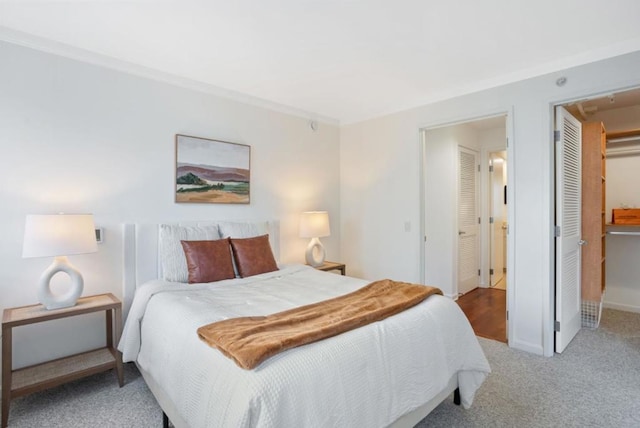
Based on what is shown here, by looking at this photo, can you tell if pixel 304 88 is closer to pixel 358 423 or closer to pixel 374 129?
pixel 374 129

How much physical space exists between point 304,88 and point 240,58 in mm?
832

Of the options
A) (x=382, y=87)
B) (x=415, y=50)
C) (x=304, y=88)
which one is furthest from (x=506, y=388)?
(x=304, y=88)

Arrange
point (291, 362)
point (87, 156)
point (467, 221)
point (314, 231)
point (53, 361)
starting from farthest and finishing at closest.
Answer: point (467, 221)
point (314, 231)
point (87, 156)
point (53, 361)
point (291, 362)

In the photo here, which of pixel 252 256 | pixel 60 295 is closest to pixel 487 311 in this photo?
pixel 252 256

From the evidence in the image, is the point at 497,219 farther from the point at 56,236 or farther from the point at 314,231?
the point at 56,236

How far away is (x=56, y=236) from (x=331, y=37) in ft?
7.48

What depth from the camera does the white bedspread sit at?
120 centimetres

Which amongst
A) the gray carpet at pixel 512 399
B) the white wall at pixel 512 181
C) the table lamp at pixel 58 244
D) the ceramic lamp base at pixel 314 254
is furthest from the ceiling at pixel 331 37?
the gray carpet at pixel 512 399

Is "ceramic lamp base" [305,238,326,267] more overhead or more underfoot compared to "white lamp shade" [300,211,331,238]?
more underfoot

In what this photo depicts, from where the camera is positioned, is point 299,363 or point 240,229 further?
point 240,229

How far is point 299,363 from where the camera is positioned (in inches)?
50.1

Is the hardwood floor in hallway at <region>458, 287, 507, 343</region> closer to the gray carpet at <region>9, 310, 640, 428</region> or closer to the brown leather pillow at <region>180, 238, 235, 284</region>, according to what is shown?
the gray carpet at <region>9, 310, 640, 428</region>

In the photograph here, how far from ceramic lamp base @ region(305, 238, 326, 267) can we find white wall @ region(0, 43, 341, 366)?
2.72 ft

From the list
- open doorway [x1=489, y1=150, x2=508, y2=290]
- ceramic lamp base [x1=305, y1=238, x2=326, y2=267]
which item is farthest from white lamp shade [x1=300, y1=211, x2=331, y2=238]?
open doorway [x1=489, y1=150, x2=508, y2=290]
